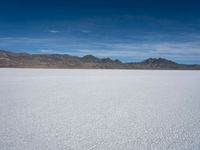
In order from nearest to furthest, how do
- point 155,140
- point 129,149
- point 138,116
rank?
point 129,149 → point 155,140 → point 138,116

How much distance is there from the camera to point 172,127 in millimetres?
4059

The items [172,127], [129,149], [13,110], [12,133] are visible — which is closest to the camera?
[129,149]

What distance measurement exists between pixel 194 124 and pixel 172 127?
1.57 ft

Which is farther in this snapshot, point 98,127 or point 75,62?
A: point 75,62

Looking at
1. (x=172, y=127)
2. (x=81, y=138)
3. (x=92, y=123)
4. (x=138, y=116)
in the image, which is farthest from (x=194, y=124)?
(x=81, y=138)

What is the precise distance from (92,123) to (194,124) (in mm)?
1761

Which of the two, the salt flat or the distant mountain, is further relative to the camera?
the distant mountain

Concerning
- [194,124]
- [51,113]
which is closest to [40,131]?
[51,113]

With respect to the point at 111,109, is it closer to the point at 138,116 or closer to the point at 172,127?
the point at 138,116

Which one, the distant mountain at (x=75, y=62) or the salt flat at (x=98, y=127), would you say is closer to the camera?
the salt flat at (x=98, y=127)

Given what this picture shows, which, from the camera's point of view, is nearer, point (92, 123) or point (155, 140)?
point (155, 140)

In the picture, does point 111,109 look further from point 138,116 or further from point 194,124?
point 194,124

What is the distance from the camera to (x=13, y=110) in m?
5.26

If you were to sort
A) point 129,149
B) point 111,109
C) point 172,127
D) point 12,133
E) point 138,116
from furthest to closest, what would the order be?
point 111,109
point 138,116
point 172,127
point 12,133
point 129,149
